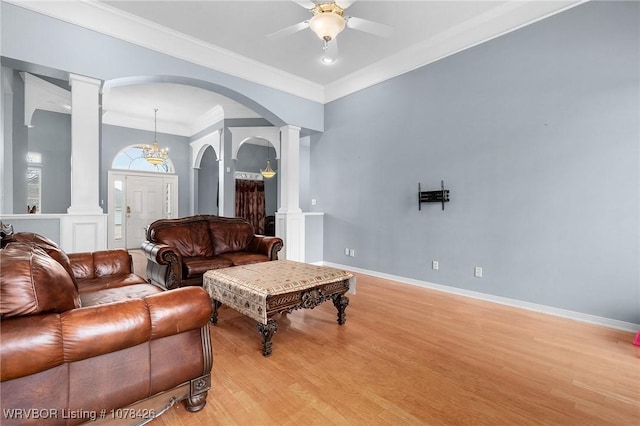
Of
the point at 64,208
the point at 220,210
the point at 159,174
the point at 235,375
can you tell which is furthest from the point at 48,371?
the point at 159,174

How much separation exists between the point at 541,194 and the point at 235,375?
3.55 metres

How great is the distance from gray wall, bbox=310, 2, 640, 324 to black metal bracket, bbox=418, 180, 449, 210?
0.28 ft

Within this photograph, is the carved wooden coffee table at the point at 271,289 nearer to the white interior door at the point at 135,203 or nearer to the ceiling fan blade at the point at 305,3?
the ceiling fan blade at the point at 305,3

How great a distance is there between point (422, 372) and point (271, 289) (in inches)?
48.8

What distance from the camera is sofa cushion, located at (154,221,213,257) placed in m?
3.86

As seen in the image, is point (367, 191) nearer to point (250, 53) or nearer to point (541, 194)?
point (541, 194)

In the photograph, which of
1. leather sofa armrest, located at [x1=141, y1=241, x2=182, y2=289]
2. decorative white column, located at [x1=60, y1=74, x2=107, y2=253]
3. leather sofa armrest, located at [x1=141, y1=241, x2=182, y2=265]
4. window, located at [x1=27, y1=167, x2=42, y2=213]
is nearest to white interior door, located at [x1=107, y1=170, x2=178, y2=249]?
window, located at [x1=27, y1=167, x2=42, y2=213]

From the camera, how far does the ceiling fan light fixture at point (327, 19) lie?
9.00 feet

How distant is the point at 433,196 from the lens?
425cm

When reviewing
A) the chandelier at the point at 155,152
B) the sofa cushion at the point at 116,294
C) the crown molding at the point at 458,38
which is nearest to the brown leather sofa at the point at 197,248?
the sofa cushion at the point at 116,294

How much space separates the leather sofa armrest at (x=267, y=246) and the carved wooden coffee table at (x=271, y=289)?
0.98 meters

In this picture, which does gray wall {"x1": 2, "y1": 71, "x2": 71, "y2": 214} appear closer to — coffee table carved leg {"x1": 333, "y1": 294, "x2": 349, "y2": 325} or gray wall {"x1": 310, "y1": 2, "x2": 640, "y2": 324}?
gray wall {"x1": 310, "y1": 2, "x2": 640, "y2": 324}

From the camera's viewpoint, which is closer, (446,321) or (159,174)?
(446,321)

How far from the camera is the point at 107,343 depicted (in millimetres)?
1318
